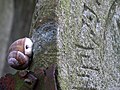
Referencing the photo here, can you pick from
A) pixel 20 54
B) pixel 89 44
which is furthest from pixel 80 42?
pixel 20 54

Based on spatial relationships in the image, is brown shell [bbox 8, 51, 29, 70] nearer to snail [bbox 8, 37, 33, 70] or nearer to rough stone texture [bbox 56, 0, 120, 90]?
snail [bbox 8, 37, 33, 70]

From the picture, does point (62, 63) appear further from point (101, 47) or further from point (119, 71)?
point (119, 71)

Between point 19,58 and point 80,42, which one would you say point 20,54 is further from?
point 80,42

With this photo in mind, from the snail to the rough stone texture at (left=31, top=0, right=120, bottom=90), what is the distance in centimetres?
2

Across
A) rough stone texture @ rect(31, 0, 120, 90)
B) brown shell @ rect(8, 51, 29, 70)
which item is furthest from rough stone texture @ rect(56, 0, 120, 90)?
brown shell @ rect(8, 51, 29, 70)

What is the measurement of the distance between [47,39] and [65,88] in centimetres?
15

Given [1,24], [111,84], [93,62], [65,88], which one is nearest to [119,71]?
[111,84]

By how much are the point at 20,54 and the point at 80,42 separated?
0.59 ft

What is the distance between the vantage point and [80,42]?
52.9 inches

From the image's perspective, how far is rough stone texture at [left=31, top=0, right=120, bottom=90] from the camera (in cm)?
128

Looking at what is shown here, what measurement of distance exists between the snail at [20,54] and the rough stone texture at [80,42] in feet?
0.07

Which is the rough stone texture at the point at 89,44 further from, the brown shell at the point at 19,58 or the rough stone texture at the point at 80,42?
the brown shell at the point at 19,58

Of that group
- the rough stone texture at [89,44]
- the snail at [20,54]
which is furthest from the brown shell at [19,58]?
the rough stone texture at [89,44]

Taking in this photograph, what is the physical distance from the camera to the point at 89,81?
4.51 ft
